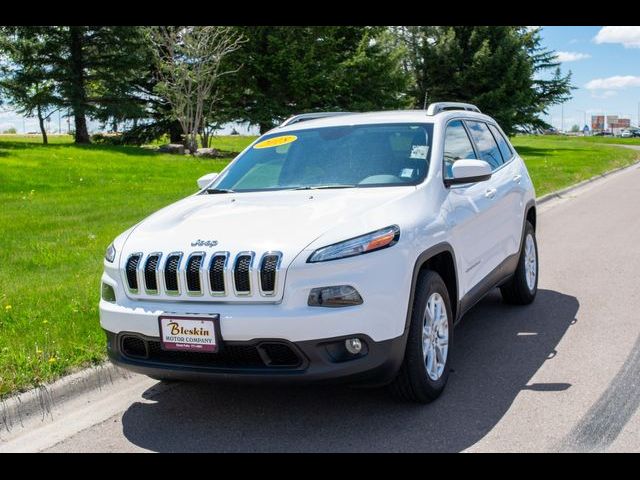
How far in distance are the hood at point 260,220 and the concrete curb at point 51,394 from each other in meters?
1.15

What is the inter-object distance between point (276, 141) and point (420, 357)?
2321mm

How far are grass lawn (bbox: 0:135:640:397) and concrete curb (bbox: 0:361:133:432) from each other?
0.10 meters

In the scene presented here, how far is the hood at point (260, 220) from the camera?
3906 millimetres

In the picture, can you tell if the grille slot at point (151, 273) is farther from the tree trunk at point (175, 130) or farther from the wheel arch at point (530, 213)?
the tree trunk at point (175, 130)

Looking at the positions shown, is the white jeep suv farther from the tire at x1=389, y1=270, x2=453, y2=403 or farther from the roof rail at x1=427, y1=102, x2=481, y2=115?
the roof rail at x1=427, y1=102, x2=481, y2=115

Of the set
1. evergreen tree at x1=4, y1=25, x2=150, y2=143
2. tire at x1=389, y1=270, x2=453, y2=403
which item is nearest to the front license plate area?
tire at x1=389, y1=270, x2=453, y2=403

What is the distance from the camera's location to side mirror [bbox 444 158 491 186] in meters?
4.86

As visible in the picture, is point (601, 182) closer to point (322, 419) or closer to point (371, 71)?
point (371, 71)

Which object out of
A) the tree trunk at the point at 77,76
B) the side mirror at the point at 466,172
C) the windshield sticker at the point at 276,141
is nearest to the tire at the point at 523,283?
the side mirror at the point at 466,172

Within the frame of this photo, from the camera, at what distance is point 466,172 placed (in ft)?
15.9

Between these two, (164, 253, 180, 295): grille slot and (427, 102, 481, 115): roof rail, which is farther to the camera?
(427, 102, 481, 115): roof rail

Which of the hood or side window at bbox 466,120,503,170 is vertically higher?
side window at bbox 466,120,503,170

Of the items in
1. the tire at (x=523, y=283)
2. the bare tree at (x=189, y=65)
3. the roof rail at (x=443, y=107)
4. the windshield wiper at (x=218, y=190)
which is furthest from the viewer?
the bare tree at (x=189, y=65)
